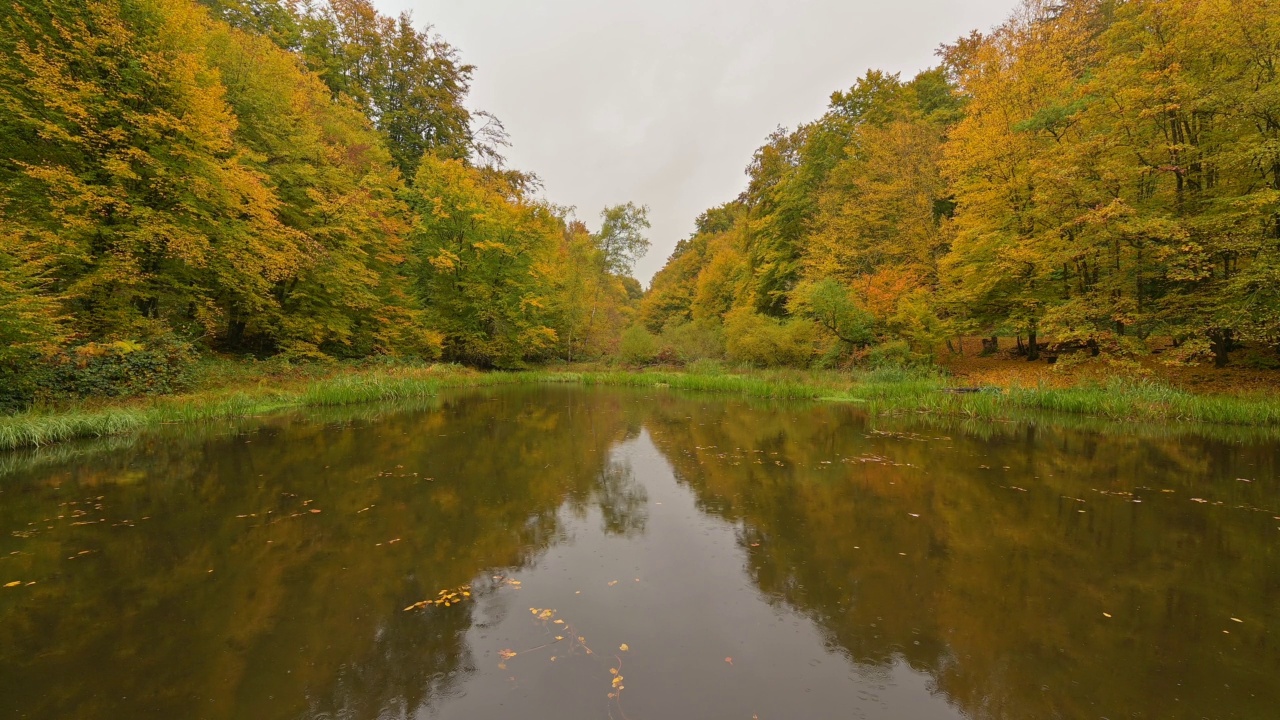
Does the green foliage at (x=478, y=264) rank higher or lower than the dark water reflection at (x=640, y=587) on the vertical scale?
higher

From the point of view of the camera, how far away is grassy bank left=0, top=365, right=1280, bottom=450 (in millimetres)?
8883

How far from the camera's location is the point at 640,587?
3.84 meters

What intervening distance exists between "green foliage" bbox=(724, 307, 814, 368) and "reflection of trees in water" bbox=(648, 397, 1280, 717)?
12.6 metres

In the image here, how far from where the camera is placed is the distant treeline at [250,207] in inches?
412

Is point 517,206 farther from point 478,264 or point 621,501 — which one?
point 621,501

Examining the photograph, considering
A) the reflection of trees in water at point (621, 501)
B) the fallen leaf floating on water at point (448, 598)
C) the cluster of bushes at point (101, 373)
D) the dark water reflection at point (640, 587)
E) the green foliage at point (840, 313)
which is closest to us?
the dark water reflection at point (640, 587)

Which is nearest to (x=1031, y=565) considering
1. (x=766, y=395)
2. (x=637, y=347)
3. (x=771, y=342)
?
(x=766, y=395)

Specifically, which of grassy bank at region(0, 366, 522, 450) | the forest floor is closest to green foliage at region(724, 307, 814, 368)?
the forest floor

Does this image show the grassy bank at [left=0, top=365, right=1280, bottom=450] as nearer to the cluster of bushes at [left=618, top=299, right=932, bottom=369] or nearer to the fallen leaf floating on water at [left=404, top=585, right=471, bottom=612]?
the cluster of bushes at [left=618, top=299, right=932, bottom=369]

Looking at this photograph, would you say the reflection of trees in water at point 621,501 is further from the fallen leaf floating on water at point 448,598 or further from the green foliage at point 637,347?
the green foliage at point 637,347

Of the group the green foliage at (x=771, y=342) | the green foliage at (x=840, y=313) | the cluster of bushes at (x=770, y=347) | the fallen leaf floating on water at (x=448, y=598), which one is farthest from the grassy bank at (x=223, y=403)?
the green foliage at (x=840, y=313)

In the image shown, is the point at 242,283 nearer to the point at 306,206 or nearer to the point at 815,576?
the point at 306,206

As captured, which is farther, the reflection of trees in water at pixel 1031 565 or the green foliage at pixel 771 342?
the green foliage at pixel 771 342

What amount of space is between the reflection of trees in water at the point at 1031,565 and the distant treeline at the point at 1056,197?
6.92 metres
